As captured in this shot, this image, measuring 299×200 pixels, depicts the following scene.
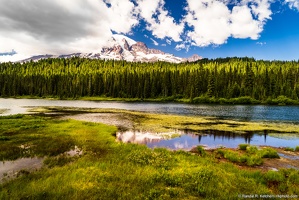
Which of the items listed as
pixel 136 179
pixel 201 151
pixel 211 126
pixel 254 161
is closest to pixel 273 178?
pixel 254 161

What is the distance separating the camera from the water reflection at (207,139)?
105 ft

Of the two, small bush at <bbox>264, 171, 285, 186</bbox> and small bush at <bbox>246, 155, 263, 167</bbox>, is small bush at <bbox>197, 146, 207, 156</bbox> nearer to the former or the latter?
small bush at <bbox>246, 155, 263, 167</bbox>

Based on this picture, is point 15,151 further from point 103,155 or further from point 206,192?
point 206,192

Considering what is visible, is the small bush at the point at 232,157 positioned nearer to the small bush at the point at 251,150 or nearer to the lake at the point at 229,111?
the small bush at the point at 251,150

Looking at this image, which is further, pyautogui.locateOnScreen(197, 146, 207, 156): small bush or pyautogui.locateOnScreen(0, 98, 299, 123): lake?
pyautogui.locateOnScreen(0, 98, 299, 123): lake

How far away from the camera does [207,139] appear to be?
36.5 m

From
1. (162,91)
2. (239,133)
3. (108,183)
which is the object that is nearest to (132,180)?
(108,183)

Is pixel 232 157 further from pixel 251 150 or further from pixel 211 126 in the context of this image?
pixel 211 126

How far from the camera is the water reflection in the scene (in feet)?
105

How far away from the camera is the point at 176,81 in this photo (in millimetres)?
183750

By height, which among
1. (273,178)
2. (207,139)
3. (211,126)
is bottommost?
(207,139)

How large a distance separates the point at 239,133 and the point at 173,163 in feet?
88.5

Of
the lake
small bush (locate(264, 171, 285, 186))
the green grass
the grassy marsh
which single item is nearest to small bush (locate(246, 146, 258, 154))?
the green grass

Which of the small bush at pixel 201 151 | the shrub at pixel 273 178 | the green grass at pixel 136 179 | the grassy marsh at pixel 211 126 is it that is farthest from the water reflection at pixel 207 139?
the shrub at pixel 273 178
